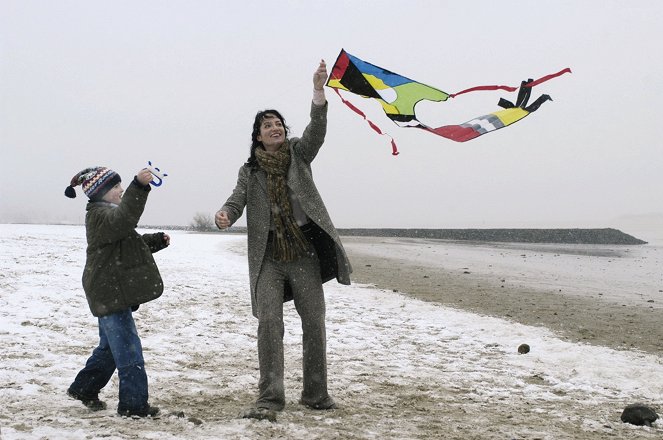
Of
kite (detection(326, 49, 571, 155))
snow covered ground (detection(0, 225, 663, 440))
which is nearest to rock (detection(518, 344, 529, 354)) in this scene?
snow covered ground (detection(0, 225, 663, 440))

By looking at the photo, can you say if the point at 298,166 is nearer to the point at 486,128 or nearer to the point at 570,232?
the point at 486,128

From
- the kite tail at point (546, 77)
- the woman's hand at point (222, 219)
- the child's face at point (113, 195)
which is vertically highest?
the kite tail at point (546, 77)

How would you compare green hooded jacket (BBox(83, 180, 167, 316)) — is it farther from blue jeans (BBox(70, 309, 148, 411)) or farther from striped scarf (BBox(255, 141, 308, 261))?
striped scarf (BBox(255, 141, 308, 261))

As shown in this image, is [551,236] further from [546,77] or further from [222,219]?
[222,219]

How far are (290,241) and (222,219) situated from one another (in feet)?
1.69

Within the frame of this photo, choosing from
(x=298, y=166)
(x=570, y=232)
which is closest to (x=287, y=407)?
(x=298, y=166)

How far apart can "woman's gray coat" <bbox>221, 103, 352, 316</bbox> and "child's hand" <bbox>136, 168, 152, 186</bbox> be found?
61 cm

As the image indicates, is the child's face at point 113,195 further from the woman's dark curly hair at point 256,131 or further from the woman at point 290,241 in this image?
the woman's dark curly hair at point 256,131

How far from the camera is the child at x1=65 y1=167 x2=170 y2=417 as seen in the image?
359cm

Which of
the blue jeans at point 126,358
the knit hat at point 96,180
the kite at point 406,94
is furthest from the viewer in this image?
the kite at point 406,94

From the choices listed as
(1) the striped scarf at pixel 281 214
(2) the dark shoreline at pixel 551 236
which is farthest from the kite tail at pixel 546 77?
(2) the dark shoreline at pixel 551 236

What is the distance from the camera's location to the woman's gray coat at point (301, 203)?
407 cm

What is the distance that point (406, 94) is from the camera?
16.1ft

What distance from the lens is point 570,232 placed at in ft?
193
